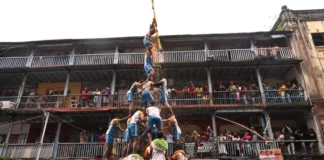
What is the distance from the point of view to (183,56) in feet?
59.9

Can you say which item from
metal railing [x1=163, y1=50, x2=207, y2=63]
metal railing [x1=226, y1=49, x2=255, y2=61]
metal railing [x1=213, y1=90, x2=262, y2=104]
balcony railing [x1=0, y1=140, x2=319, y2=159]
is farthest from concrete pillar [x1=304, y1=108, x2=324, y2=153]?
metal railing [x1=163, y1=50, x2=207, y2=63]

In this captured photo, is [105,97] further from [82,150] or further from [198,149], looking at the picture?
[198,149]

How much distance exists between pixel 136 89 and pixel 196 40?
11597mm

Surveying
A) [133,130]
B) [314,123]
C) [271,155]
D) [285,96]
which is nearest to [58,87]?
[133,130]

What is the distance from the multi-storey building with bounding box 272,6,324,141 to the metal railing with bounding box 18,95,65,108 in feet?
56.1

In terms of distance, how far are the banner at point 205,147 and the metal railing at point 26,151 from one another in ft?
28.6

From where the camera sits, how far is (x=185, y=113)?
651 inches

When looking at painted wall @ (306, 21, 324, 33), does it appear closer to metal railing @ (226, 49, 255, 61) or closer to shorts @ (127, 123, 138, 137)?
metal railing @ (226, 49, 255, 61)

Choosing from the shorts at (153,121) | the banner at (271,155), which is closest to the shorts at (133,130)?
the shorts at (153,121)

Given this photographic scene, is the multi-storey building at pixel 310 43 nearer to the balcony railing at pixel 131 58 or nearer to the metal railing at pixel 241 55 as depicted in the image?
the metal railing at pixel 241 55

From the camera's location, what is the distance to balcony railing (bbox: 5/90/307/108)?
16250mm

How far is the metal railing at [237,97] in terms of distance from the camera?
53.5 feet

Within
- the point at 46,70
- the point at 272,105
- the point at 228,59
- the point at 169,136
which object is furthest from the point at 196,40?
the point at 46,70

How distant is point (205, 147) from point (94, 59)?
410 inches
